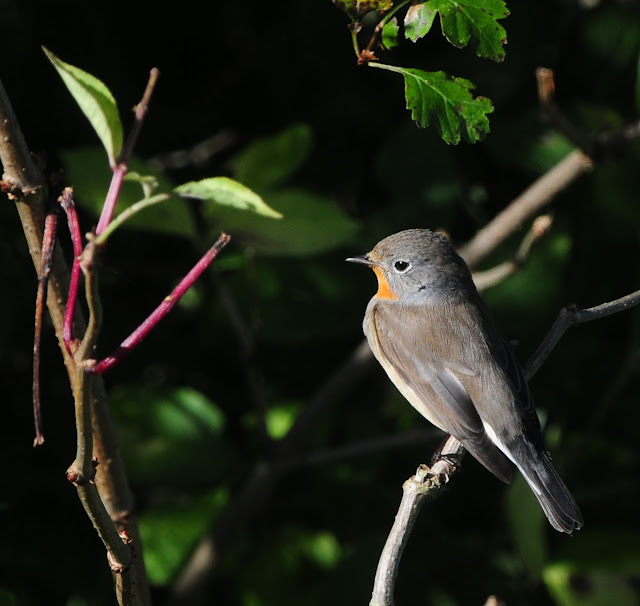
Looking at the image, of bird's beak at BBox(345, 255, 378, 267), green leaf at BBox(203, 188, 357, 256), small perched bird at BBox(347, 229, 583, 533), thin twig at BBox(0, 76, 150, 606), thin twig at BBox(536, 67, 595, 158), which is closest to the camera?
thin twig at BBox(0, 76, 150, 606)

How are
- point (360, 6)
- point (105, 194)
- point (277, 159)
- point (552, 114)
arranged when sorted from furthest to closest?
point (277, 159), point (105, 194), point (552, 114), point (360, 6)

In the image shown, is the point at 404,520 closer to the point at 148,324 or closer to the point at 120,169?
the point at 148,324

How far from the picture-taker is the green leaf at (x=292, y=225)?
3.07 meters

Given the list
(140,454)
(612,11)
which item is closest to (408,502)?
(140,454)

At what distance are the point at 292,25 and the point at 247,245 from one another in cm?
113

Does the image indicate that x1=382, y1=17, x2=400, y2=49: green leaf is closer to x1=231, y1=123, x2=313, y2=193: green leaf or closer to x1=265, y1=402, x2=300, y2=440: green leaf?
x1=231, y1=123, x2=313, y2=193: green leaf

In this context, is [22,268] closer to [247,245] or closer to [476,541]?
[247,245]

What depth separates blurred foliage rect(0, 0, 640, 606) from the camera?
3336 millimetres

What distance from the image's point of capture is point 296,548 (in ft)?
11.9

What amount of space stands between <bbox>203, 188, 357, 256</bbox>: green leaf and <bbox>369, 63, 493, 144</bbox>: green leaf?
3.94 feet

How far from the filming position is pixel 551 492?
3.13 metres

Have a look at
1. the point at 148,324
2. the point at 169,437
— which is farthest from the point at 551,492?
the point at 148,324

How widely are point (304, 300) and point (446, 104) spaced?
5.59ft

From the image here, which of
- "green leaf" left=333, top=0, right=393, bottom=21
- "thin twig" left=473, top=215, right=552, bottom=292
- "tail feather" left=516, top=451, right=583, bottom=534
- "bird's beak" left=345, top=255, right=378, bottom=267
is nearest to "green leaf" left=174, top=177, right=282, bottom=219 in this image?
"green leaf" left=333, top=0, right=393, bottom=21
